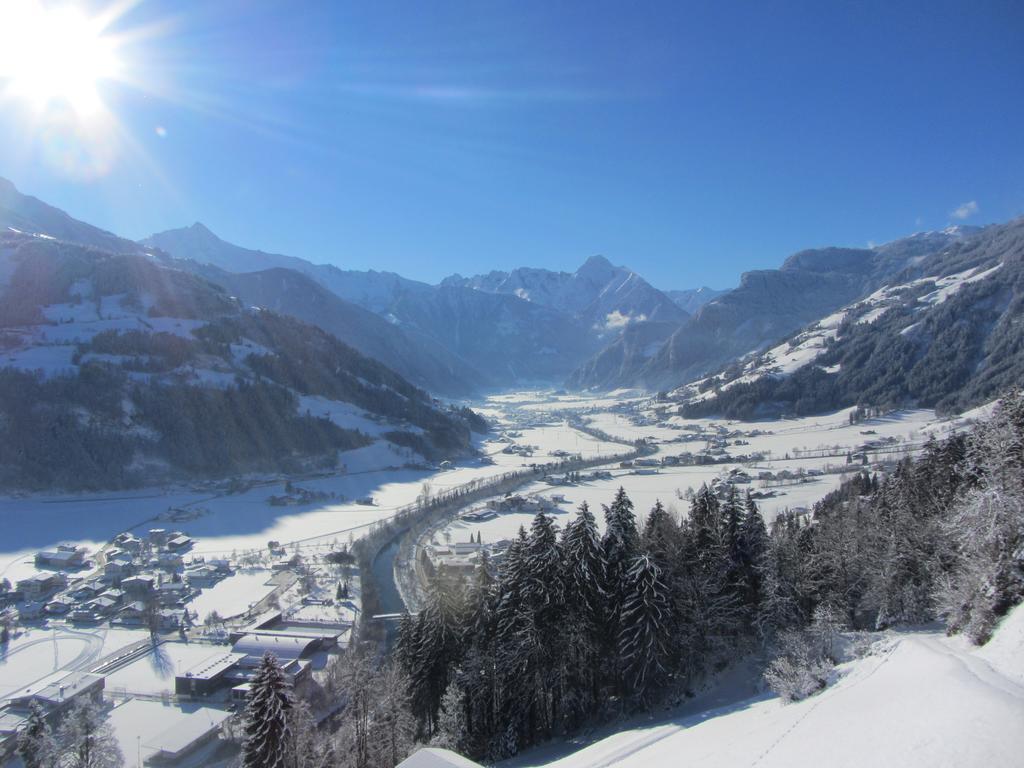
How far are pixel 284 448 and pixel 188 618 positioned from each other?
74914mm

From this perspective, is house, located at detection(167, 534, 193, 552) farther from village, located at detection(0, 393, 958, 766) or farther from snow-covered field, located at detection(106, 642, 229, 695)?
snow-covered field, located at detection(106, 642, 229, 695)

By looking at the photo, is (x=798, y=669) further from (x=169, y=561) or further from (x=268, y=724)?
(x=169, y=561)

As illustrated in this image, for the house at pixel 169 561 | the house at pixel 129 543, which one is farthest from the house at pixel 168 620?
the house at pixel 129 543

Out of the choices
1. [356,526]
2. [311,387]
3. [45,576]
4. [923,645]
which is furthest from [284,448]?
[923,645]

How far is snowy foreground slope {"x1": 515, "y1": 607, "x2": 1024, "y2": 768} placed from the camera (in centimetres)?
1121

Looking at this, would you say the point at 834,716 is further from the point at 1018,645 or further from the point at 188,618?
the point at 188,618

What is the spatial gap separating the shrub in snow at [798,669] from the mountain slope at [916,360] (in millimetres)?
141494

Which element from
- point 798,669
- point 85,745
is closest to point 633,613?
point 798,669

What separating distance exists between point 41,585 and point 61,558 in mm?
8451

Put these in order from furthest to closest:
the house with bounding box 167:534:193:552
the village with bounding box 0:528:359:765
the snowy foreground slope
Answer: the house with bounding box 167:534:193:552
the village with bounding box 0:528:359:765
the snowy foreground slope

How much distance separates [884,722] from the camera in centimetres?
1309

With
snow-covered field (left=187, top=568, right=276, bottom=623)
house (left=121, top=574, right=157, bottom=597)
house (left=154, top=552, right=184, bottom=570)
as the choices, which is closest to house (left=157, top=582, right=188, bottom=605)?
house (left=121, top=574, right=157, bottom=597)

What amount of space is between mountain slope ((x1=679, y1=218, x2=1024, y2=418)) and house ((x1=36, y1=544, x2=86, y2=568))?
6370 inches

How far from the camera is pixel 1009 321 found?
158 metres
